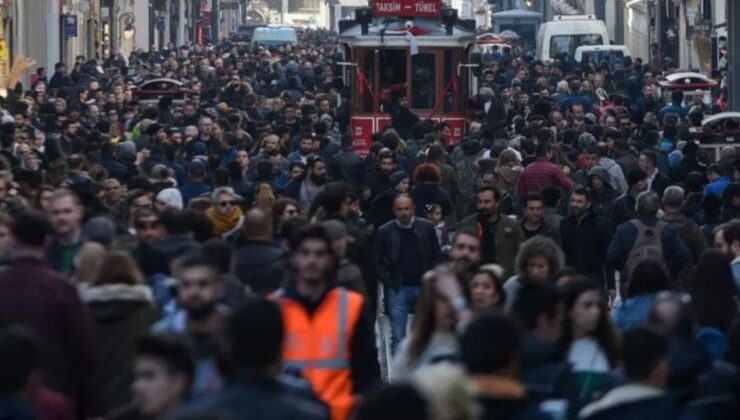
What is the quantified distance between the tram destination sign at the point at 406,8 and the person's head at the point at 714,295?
74.6 ft

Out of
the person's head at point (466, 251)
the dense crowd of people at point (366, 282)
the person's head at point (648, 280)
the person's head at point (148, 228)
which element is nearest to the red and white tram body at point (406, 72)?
the dense crowd of people at point (366, 282)

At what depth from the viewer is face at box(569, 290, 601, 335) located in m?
9.55

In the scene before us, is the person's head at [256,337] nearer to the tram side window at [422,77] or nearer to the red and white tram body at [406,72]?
the red and white tram body at [406,72]

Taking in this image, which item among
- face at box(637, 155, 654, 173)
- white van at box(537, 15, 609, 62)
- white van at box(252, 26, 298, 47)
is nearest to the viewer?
face at box(637, 155, 654, 173)

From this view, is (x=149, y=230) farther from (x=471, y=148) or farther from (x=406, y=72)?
(x=406, y=72)

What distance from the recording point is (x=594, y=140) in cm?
2486

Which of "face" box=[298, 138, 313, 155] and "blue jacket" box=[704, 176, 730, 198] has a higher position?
"face" box=[298, 138, 313, 155]

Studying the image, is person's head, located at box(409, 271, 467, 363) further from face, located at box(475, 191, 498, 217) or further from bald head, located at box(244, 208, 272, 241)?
face, located at box(475, 191, 498, 217)

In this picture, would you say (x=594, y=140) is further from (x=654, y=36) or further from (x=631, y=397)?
(x=654, y=36)

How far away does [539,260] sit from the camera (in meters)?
11.5

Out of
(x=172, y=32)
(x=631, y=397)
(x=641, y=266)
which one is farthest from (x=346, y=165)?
(x=172, y=32)

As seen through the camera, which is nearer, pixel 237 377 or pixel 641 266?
pixel 237 377

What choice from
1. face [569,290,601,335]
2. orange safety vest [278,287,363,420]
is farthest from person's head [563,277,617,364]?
orange safety vest [278,287,363,420]

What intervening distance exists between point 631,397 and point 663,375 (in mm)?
256
